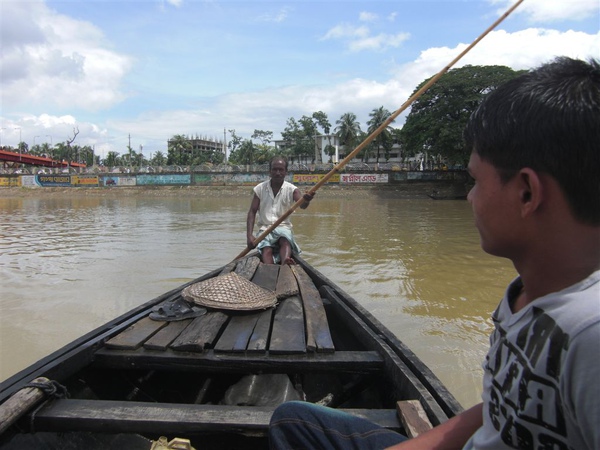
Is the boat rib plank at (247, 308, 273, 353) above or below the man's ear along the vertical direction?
below

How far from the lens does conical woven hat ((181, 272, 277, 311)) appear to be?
255 cm

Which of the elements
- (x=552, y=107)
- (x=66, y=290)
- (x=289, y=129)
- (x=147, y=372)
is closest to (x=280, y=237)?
(x=147, y=372)

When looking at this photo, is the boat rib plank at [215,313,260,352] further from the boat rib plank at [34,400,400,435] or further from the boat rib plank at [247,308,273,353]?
the boat rib plank at [34,400,400,435]

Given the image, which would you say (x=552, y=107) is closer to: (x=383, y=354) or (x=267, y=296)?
(x=383, y=354)

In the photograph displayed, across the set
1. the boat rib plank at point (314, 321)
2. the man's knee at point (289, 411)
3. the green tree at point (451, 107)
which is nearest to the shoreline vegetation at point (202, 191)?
the green tree at point (451, 107)

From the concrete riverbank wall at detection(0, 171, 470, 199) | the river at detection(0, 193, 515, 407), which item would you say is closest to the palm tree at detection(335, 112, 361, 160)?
the concrete riverbank wall at detection(0, 171, 470, 199)

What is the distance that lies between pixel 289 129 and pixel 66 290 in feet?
188

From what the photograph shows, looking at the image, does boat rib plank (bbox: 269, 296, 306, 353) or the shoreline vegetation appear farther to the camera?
the shoreline vegetation

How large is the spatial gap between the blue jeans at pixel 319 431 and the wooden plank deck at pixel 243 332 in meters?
0.77

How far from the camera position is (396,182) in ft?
101

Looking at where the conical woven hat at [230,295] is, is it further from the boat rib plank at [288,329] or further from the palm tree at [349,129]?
the palm tree at [349,129]

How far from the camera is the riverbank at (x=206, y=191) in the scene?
Answer: 29500mm

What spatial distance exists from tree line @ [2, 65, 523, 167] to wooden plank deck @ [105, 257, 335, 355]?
144 cm

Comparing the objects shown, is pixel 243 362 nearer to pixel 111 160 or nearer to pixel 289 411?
Answer: pixel 289 411
